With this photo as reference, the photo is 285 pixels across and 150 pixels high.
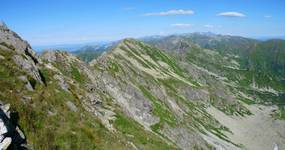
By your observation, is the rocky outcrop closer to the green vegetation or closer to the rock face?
the rock face

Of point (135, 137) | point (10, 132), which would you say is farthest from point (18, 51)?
point (135, 137)

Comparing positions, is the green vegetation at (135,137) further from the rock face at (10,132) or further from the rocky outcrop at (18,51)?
the rock face at (10,132)

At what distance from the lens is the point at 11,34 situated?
44.8 m

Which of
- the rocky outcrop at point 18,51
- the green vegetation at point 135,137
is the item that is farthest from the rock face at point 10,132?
the green vegetation at point 135,137

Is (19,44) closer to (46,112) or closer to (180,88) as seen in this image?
(46,112)

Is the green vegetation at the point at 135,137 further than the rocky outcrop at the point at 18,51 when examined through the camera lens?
Yes

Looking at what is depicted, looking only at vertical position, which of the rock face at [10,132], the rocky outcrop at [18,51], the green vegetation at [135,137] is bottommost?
the green vegetation at [135,137]

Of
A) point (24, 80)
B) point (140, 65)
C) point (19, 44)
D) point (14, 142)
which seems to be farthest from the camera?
point (140, 65)

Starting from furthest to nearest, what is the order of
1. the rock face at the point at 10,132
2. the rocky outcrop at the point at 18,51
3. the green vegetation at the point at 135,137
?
the green vegetation at the point at 135,137 → the rocky outcrop at the point at 18,51 → the rock face at the point at 10,132

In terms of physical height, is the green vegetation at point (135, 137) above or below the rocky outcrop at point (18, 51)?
below

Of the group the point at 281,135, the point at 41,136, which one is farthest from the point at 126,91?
the point at 281,135

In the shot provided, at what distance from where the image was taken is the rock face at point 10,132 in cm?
1834

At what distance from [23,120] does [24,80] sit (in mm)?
7919

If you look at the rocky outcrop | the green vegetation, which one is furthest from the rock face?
the green vegetation
